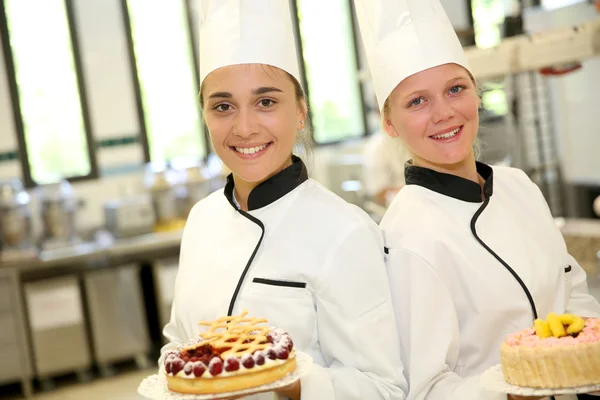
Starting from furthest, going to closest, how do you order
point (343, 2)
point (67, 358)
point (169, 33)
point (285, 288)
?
point (343, 2) → point (169, 33) → point (67, 358) → point (285, 288)

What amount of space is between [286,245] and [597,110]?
4664 mm

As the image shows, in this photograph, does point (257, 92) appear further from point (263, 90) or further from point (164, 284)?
point (164, 284)

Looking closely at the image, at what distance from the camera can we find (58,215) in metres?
5.88

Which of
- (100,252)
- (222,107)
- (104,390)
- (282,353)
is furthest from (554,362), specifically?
(100,252)

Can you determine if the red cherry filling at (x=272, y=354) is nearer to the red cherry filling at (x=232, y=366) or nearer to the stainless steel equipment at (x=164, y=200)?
the red cherry filling at (x=232, y=366)

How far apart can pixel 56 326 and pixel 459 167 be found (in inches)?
177

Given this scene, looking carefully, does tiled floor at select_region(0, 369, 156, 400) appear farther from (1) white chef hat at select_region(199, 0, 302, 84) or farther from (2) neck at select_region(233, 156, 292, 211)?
(1) white chef hat at select_region(199, 0, 302, 84)

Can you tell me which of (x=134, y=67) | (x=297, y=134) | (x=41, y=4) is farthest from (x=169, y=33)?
(x=297, y=134)

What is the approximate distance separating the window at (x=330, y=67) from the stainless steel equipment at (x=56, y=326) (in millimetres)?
2802

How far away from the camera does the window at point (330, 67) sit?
736cm

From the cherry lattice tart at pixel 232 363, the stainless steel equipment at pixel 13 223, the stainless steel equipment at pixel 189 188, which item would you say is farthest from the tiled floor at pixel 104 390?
the cherry lattice tart at pixel 232 363

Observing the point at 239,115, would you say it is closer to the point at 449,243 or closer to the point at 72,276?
the point at 449,243

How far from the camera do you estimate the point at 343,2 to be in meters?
7.46

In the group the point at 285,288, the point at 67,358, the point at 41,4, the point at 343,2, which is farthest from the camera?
the point at 343,2
